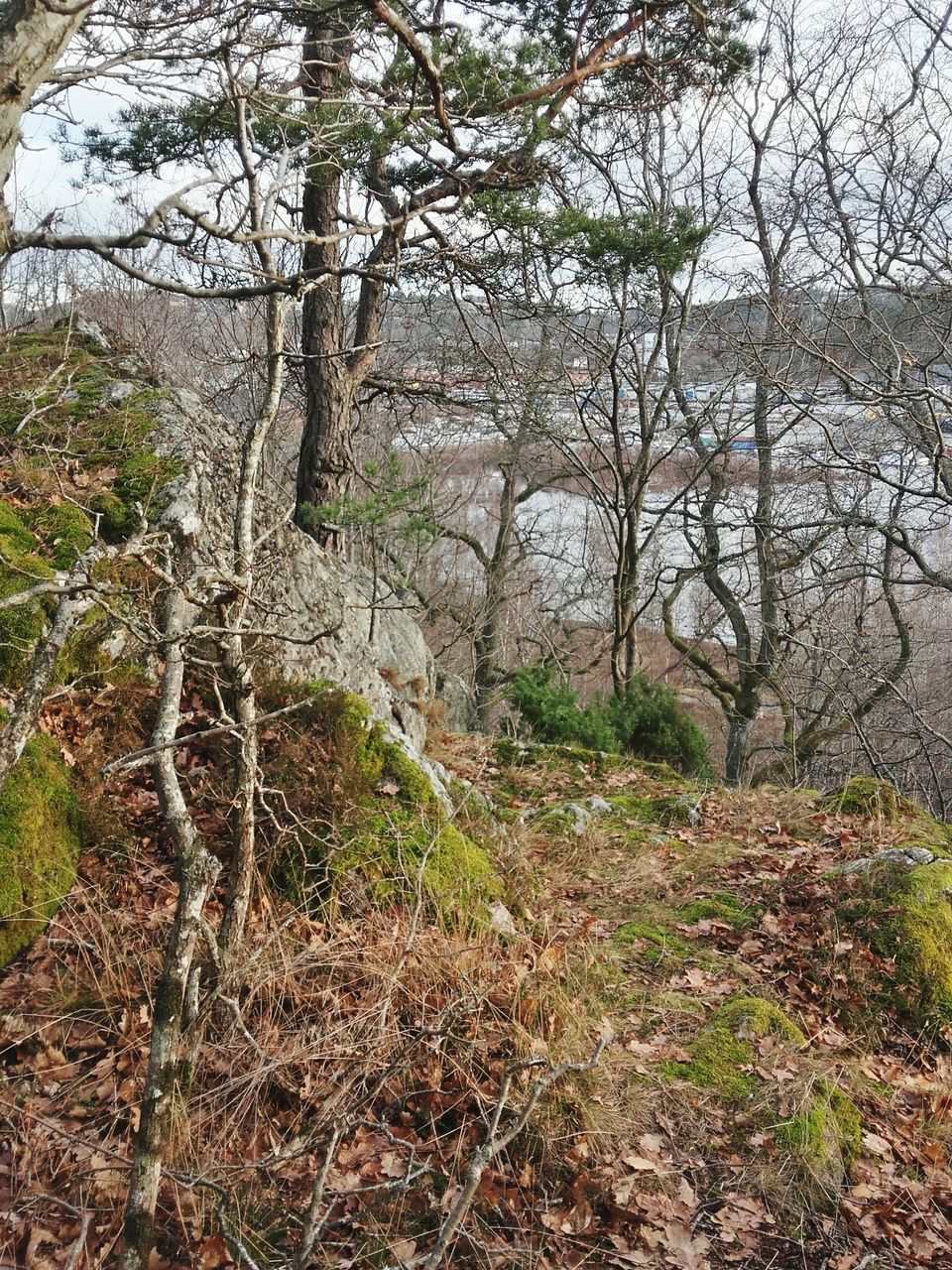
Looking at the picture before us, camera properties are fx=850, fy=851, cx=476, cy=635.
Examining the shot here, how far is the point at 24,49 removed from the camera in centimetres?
201

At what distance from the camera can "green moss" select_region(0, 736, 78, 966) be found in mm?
3354

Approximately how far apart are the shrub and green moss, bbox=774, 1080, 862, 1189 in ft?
19.3

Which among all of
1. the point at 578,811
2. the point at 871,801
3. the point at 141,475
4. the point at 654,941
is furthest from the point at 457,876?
the point at 871,801

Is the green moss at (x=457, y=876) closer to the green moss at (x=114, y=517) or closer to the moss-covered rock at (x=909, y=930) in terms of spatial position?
the moss-covered rock at (x=909, y=930)

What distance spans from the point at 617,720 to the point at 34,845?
25.3 ft

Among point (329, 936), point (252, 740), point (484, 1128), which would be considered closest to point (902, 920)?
point (484, 1128)

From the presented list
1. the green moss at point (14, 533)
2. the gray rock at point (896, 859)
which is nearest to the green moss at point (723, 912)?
the gray rock at point (896, 859)

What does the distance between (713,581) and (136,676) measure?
1248 cm

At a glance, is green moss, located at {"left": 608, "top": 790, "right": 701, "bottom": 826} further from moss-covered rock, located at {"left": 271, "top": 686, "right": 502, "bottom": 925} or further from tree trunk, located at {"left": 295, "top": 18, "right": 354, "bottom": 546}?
tree trunk, located at {"left": 295, "top": 18, "right": 354, "bottom": 546}

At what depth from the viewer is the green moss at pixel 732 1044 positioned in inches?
137

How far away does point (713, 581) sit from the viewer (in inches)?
602

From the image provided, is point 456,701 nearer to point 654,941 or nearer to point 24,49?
point 654,941

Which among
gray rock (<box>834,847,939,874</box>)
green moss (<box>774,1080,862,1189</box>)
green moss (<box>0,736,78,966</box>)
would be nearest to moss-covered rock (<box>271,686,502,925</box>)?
green moss (<box>0,736,78,966</box>)

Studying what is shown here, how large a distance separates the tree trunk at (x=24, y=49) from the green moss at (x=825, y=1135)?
3935 millimetres
